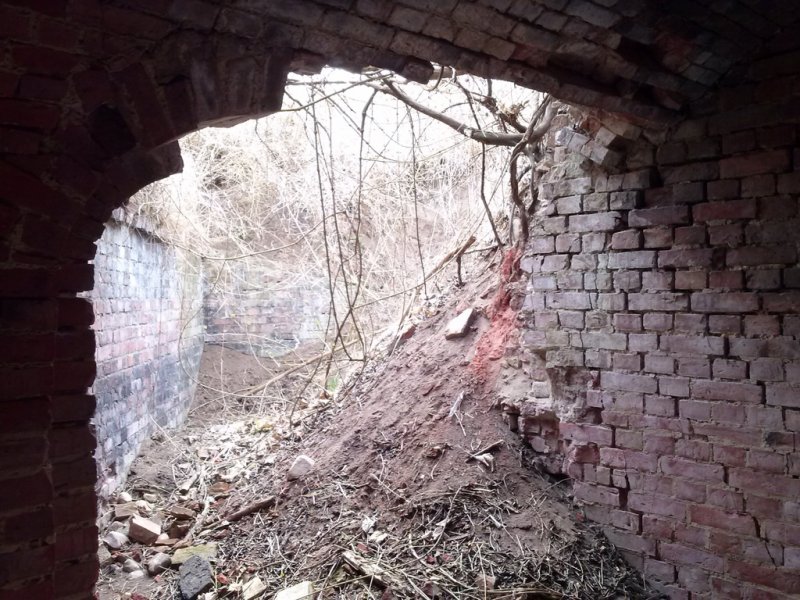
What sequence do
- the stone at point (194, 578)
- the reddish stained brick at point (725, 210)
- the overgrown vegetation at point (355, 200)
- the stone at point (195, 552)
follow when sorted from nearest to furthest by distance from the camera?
the reddish stained brick at point (725, 210)
the stone at point (194, 578)
the stone at point (195, 552)
the overgrown vegetation at point (355, 200)

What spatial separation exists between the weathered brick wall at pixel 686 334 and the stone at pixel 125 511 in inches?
113

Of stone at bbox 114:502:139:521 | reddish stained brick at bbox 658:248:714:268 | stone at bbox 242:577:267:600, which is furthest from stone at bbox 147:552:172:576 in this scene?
reddish stained brick at bbox 658:248:714:268

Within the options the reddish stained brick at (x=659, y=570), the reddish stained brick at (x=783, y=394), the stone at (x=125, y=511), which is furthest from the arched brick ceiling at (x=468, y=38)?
the stone at (x=125, y=511)

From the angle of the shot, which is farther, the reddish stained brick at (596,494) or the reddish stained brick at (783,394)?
the reddish stained brick at (596,494)

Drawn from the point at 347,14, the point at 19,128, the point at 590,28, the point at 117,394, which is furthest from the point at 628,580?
the point at 117,394

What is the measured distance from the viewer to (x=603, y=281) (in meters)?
2.93

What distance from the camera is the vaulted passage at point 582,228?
1.57 meters

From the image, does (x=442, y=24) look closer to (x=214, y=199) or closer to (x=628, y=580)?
(x=628, y=580)

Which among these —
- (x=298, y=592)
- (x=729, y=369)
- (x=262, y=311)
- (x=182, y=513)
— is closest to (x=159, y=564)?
(x=182, y=513)

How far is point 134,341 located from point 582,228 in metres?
3.88

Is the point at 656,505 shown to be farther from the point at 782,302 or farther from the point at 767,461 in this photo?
the point at 782,302

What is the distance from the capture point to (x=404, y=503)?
3.20 meters

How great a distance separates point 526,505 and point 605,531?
0.39m

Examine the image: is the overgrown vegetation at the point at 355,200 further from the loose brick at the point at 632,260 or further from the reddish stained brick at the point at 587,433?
the reddish stained brick at the point at 587,433
